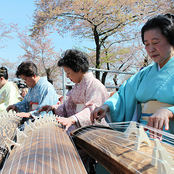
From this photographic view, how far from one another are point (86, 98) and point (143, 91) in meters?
0.76

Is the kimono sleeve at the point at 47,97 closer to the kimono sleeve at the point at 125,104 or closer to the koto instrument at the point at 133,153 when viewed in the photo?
the kimono sleeve at the point at 125,104

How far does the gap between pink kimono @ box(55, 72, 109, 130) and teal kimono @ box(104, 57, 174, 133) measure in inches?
11.5

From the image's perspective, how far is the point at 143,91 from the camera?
1.34 meters

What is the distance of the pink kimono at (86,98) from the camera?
5.71ft

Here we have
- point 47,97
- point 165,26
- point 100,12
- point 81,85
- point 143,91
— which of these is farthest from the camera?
point 100,12

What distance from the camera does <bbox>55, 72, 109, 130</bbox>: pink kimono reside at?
174cm

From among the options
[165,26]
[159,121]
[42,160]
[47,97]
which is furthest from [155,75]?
[47,97]

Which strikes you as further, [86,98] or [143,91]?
[86,98]

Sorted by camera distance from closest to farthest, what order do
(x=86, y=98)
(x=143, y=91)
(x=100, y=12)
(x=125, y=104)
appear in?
(x=143, y=91)
(x=125, y=104)
(x=86, y=98)
(x=100, y=12)

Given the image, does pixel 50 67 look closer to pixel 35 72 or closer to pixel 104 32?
pixel 104 32

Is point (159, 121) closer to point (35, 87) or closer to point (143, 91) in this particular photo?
point (143, 91)

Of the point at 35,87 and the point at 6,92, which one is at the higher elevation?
the point at 35,87

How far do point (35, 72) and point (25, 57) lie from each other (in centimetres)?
1341

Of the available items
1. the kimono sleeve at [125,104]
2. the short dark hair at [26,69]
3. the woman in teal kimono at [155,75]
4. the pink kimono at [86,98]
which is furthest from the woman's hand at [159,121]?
the short dark hair at [26,69]
